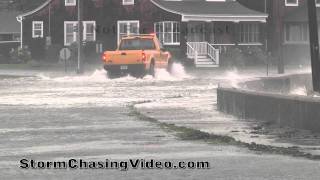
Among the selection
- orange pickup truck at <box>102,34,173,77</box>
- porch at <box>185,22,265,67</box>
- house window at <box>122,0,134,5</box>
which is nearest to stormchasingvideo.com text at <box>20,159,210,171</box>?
orange pickup truck at <box>102,34,173,77</box>

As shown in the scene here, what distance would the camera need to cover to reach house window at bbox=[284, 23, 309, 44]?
60.7 metres

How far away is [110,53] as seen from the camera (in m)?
33.6

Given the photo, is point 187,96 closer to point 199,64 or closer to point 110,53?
point 110,53

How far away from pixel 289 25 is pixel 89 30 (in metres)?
16.7

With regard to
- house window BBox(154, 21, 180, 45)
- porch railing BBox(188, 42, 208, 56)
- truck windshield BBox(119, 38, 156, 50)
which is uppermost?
house window BBox(154, 21, 180, 45)

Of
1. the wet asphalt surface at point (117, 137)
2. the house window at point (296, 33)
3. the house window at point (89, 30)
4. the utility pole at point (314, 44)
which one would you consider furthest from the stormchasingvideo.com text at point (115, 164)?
the house window at point (296, 33)

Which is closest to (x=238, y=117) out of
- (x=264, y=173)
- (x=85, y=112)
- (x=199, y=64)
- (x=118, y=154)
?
(x=85, y=112)

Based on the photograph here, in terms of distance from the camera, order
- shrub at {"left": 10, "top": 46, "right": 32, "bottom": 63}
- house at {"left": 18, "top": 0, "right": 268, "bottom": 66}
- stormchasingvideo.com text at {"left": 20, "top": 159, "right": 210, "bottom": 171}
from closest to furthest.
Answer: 1. stormchasingvideo.com text at {"left": 20, "top": 159, "right": 210, "bottom": 171}
2. house at {"left": 18, "top": 0, "right": 268, "bottom": 66}
3. shrub at {"left": 10, "top": 46, "right": 32, "bottom": 63}

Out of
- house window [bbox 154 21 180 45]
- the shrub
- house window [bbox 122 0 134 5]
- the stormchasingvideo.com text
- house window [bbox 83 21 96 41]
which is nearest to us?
the stormchasingvideo.com text

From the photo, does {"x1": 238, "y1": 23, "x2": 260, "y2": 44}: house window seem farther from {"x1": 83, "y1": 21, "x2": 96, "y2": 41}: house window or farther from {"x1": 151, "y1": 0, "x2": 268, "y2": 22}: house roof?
{"x1": 83, "y1": 21, "x2": 96, "y2": 41}: house window

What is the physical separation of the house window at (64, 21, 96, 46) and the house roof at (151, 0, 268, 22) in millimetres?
5648


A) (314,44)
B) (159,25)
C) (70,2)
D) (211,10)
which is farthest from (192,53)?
(314,44)

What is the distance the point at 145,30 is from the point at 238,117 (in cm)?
3966

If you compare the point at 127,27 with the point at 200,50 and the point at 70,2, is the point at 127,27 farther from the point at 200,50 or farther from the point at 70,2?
the point at 200,50
